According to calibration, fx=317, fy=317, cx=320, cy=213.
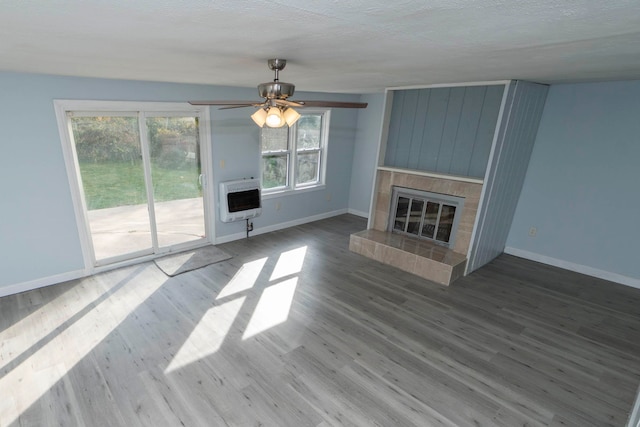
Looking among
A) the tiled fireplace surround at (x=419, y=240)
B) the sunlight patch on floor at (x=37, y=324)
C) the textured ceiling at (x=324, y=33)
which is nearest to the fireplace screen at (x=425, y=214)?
the tiled fireplace surround at (x=419, y=240)

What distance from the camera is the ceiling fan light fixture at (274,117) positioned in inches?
86.0

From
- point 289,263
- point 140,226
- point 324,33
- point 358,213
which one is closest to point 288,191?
point 289,263

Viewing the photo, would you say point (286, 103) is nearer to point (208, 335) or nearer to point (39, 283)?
point (208, 335)

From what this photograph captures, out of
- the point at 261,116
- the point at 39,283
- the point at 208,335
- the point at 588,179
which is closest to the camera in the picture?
the point at 261,116

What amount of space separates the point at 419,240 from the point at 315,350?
2473mm

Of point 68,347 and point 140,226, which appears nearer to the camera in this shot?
point 68,347

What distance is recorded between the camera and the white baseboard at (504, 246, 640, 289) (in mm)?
4035

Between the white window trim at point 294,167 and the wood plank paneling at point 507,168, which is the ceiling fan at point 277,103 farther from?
the white window trim at point 294,167

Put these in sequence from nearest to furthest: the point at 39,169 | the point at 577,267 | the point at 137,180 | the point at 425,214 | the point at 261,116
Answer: the point at 261,116 < the point at 39,169 < the point at 137,180 < the point at 577,267 < the point at 425,214

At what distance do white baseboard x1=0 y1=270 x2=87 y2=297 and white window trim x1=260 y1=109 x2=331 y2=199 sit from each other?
103 inches

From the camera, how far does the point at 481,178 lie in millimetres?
3879

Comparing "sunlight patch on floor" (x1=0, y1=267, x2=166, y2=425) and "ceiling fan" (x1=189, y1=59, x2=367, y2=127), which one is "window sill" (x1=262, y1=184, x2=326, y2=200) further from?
"ceiling fan" (x1=189, y1=59, x2=367, y2=127)

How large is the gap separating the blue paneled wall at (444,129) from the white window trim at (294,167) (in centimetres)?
148

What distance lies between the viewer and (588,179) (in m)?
4.10
